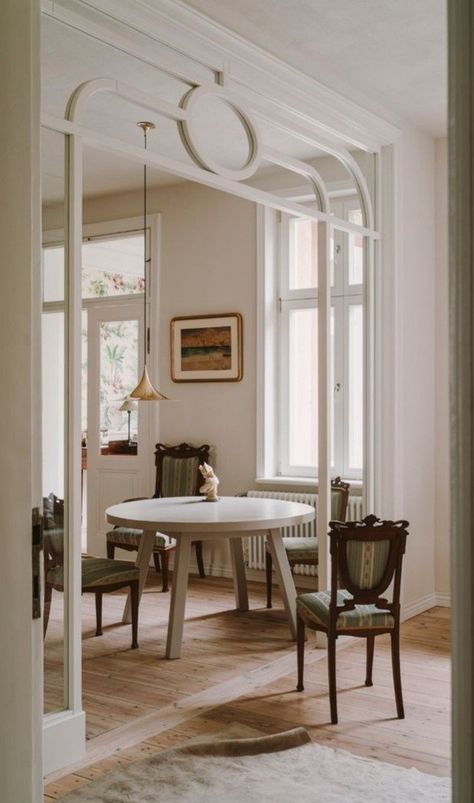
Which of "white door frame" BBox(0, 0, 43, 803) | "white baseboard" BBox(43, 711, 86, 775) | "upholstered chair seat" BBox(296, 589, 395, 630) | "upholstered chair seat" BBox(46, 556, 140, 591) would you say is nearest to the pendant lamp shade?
"upholstered chair seat" BBox(46, 556, 140, 591)

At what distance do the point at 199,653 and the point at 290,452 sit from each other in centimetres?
225

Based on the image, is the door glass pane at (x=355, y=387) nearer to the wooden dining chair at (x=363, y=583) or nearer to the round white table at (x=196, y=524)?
the round white table at (x=196, y=524)

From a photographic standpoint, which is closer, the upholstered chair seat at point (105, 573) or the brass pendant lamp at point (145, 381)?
the brass pendant lamp at point (145, 381)

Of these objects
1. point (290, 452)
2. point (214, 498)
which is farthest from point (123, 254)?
point (214, 498)

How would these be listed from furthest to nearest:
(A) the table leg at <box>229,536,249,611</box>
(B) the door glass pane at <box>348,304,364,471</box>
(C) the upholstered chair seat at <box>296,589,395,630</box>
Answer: (B) the door glass pane at <box>348,304,364,471</box> → (A) the table leg at <box>229,536,249,611</box> → (C) the upholstered chair seat at <box>296,589,395,630</box>

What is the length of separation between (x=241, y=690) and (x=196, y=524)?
34.8 inches

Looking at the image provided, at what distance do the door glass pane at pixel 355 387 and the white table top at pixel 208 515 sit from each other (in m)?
1.05

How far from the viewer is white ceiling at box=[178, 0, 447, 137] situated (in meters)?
3.90

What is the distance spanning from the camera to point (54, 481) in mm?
3195

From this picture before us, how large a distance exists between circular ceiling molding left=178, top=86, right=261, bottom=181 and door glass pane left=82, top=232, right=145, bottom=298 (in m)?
3.17

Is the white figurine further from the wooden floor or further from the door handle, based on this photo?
the door handle

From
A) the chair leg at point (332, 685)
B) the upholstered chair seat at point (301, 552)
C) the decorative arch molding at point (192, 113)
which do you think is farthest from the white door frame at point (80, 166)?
the upholstered chair seat at point (301, 552)

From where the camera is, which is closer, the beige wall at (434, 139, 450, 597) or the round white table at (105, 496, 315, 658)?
the round white table at (105, 496, 315, 658)

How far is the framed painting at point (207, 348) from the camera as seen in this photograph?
6.60 meters
